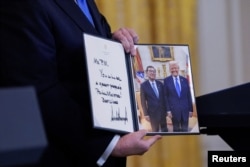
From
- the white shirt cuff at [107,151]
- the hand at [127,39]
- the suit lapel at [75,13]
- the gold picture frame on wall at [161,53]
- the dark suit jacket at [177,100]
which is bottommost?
the white shirt cuff at [107,151]

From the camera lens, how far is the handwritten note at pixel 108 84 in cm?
106

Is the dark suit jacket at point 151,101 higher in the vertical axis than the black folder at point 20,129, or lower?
lower

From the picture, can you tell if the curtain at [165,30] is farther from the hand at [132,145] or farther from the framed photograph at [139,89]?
the hand at [132,145]

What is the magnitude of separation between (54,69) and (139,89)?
233mm

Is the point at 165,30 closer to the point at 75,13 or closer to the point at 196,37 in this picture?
the point at 196,37

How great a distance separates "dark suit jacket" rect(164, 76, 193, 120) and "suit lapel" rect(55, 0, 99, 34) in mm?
251

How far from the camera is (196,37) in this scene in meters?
2.77

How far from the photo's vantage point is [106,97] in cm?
109

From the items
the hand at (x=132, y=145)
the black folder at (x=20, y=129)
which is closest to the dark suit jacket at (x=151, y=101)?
the hand at (x=132, y=145)

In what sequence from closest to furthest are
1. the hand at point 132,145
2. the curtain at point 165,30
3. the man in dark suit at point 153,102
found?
the hand at point 132,145 < the man in dark suit at point 153,102 < the curtain at point 165,30

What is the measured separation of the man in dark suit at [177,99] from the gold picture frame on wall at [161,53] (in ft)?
0.07

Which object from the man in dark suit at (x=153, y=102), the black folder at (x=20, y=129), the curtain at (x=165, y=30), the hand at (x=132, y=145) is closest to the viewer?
the black folder at (x=20, y=129)

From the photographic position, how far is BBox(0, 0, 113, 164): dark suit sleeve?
105 centimetres

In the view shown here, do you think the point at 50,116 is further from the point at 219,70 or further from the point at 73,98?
the point at 219,70
